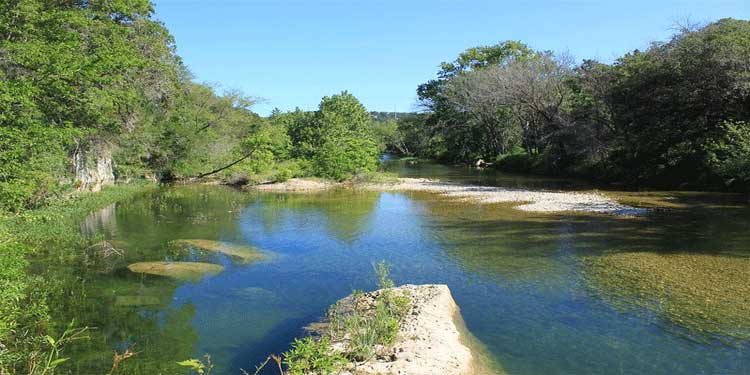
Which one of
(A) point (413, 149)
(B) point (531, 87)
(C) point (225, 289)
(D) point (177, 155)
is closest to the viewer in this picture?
(C) point (225, 289)

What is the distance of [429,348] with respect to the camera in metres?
8.05

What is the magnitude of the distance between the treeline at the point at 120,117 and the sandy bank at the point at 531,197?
18.2 feet

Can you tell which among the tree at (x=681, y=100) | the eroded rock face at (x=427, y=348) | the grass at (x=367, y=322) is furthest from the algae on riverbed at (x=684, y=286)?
the tree at (x=681, y=100)

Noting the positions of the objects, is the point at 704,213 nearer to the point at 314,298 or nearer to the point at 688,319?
the point at 688,319

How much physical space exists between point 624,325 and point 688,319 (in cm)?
131

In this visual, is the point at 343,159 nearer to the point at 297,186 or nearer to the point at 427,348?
the point at 297,186

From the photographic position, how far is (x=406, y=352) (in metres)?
7.86

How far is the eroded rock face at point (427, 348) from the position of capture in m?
7.38

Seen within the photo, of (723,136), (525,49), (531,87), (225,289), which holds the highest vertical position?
(525,49)

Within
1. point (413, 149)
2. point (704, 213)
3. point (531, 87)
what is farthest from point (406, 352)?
point (413, 149)

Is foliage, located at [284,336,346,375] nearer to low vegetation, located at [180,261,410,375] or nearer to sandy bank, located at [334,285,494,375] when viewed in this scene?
low vegetation, located at [180,261,410,375]

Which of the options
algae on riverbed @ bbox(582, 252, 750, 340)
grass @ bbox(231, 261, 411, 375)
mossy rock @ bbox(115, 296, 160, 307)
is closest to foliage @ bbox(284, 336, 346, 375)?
grass @ bbox(231, 261, 411, 375)

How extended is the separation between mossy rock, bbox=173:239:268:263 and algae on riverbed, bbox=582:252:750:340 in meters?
9.92

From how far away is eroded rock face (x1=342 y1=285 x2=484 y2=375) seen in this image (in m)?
7.38
